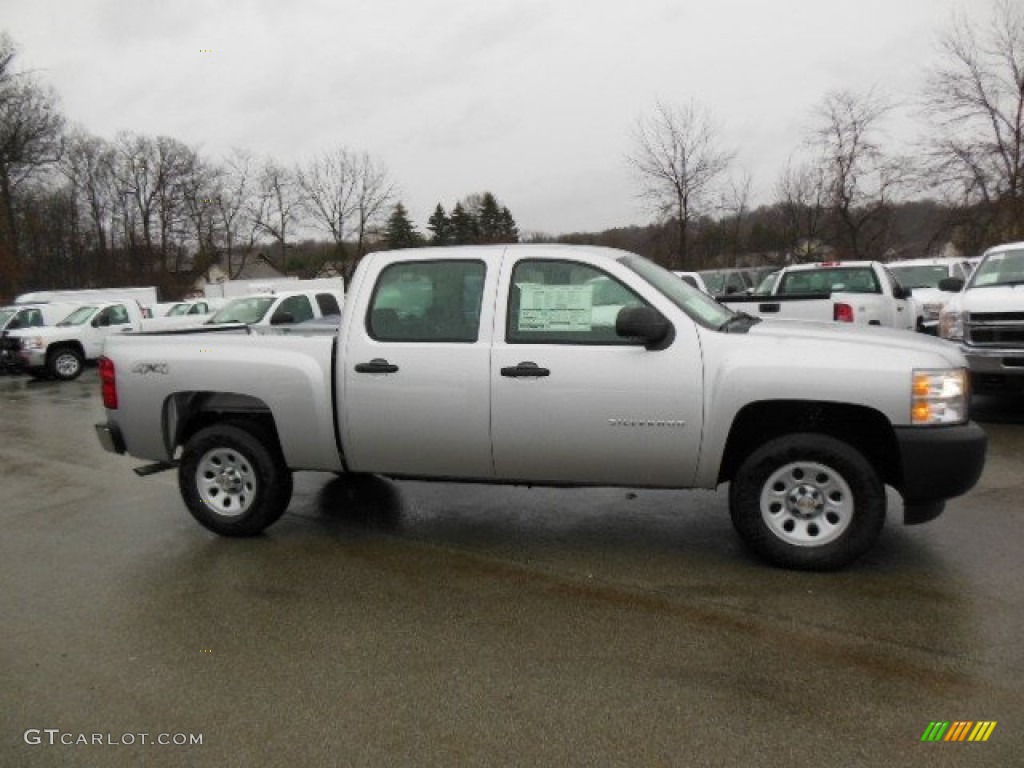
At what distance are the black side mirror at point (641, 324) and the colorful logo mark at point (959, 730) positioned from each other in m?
2.20

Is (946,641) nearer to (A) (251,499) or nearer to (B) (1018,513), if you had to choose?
(B) (1018,513)

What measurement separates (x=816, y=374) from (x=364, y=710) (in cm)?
281

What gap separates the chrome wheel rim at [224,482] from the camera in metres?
5.23

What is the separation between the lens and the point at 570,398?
175 inches

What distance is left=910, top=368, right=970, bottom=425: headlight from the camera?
406 cm

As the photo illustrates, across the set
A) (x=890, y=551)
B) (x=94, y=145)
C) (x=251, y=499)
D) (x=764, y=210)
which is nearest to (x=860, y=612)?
(x=890, y=551)

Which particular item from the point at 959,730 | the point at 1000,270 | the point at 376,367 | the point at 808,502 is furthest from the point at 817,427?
the point at 1000,270

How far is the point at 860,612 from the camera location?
12.5ft

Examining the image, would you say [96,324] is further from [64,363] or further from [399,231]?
[399,231]

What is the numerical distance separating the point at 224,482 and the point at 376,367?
148cm

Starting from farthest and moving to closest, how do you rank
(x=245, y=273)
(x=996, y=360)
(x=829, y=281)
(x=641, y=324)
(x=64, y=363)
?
(x=245, y=273) < (x=64, y=363) < (x=829, y=281) < (x=996, y=360) < (x=641, y=324)

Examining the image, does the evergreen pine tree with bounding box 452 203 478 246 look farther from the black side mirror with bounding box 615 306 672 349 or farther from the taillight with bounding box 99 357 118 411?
the black side mirror with bounding box 615 306 672 349

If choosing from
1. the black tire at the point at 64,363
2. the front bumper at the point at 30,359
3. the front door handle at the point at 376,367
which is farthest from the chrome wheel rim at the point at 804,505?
the black tire at the point at 64,363

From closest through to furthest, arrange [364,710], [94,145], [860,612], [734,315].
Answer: [364,710]
[860,612]
[734,315]
[94,145]
